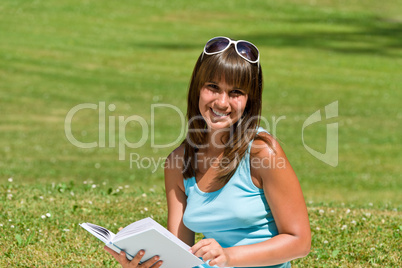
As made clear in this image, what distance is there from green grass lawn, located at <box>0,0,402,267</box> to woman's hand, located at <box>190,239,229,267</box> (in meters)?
2.31

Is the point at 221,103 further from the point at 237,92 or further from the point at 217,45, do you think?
the point at 217,45

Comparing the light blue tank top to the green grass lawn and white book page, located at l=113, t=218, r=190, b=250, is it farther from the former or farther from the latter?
the green grass lawn

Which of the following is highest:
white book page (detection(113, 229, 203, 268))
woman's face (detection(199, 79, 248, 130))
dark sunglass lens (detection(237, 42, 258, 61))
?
dark sunglass lens (detection(237, 42, 258, 61))

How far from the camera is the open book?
3299 mm

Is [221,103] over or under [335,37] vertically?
over

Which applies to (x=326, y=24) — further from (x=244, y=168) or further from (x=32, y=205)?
(x=244, y=168)

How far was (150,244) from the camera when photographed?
11.1 feet

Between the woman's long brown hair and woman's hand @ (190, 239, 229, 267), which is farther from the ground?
the woman's long brown hair

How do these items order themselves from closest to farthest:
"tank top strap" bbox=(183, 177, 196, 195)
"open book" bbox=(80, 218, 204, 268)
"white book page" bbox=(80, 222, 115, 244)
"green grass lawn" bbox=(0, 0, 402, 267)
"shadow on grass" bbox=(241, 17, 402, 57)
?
"open book" bbox=(80, 218, 204, 268) < "white book page" bbox=(80, 222, 115, 244) < "tank top strap" bbox=(183, 177, 196, 195) < "green grass lawn" bbox=(0, 0, 402, 267) < "shadow on grass" bbox=(241, 17, 402, 57)

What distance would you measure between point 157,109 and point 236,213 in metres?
14.2

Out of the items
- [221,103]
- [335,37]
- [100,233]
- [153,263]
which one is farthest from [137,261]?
[335,37]

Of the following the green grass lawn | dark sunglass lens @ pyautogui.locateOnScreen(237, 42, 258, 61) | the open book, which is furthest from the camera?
the green grass lawn

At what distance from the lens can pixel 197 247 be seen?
3.35m

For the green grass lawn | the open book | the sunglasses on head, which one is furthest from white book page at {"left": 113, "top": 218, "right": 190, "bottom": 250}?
the green grass lawn
